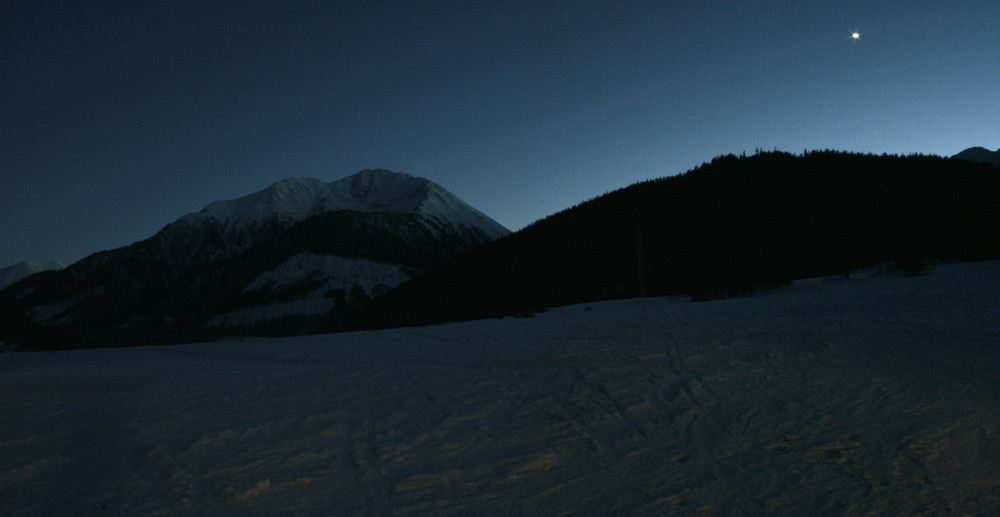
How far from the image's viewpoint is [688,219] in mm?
40938

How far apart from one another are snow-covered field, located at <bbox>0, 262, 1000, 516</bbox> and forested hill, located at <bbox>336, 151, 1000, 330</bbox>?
11.3 metres

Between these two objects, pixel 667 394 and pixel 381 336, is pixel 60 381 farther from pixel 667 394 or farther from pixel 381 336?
pixel 667 394

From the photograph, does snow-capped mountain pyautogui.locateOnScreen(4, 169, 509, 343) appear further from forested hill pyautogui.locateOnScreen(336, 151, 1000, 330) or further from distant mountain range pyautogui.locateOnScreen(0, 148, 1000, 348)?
forested hill pyautogui.locateOnScreen(336, 151, 1000, 330)

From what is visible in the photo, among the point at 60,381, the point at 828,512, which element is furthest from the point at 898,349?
the point at 60,381

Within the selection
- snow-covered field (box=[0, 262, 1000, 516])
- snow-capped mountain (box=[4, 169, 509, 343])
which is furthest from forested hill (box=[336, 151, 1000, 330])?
snow-capped mountain (box=[4, 169, 509, 343])

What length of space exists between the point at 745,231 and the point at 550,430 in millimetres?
35723

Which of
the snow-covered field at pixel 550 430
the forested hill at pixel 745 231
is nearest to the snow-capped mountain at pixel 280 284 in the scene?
the forested hill at pixel 745 231

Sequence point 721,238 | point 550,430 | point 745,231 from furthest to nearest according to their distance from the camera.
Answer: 1. point 721,238
2. point 745,231
3. point 550,430

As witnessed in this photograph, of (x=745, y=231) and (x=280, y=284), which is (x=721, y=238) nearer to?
(x=745, y=231)

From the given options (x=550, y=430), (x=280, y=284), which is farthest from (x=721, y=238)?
(x=280, y=284)

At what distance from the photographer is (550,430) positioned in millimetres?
4016

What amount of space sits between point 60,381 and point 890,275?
19721 mm

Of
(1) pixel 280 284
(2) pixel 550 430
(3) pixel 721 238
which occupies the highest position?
(1) pixel 280 284

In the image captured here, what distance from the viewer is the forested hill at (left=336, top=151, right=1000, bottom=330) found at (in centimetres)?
2441
